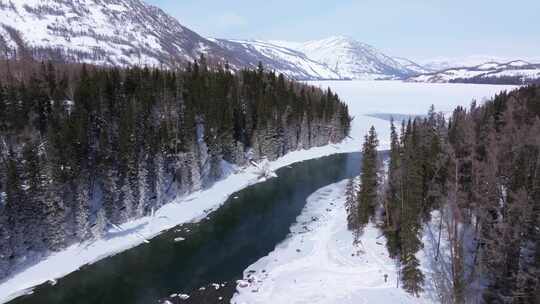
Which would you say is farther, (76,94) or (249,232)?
(76,94)

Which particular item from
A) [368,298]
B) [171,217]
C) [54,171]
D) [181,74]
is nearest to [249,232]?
[171,217]

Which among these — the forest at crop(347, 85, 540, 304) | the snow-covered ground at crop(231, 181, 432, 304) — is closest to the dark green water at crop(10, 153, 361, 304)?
the snow-covered ground at crop(231, 181, 432, 304)

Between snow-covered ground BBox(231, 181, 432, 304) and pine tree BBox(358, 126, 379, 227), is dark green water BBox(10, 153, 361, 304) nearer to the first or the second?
snow-covered ground BBox(231, 181, 432, 304)

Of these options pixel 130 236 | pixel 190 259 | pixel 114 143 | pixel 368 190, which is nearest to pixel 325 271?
pixel 368 190

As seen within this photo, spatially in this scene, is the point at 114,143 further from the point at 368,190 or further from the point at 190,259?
the point at 368,190

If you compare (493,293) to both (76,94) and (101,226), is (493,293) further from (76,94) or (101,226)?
(76,94)

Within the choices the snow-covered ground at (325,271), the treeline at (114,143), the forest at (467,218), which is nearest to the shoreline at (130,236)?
the treeline at (114,143)

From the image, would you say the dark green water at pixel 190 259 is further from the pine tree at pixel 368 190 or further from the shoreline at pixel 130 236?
the pine tree at pixel 368 190
